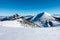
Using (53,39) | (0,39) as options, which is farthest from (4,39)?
(53,39)

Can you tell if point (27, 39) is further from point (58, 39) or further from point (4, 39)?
point (58, 39)

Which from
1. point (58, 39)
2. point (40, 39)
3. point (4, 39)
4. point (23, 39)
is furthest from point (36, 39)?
point (4, 39)

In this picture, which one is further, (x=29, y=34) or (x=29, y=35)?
(x=29, y=34)

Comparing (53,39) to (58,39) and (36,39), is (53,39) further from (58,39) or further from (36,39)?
(36,39)

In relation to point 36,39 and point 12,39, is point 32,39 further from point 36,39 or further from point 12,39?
point 12,39

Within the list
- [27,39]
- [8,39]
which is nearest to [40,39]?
[27,39]

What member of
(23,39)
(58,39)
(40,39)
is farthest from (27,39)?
(58,39)
